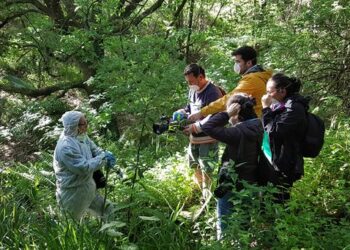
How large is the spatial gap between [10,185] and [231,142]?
351cm

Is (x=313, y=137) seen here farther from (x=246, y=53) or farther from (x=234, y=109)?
(x=246, y=53)

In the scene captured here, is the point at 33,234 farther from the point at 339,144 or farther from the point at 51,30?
the point at 51,30

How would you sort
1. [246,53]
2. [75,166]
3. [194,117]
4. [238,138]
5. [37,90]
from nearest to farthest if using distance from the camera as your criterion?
[238,138] < [75,166] < [246,53] < [194,117] < [37,90]

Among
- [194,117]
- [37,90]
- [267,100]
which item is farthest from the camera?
[37,90]

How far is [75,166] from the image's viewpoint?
3.80 m

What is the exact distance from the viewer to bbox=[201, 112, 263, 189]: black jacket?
324 centimetres

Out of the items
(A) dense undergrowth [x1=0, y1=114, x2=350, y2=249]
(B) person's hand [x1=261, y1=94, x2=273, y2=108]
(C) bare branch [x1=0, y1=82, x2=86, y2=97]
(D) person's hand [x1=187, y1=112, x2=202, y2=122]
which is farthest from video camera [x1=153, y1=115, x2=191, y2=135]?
(C) bare branch [x1=0, y1=82, x2=86, y2=97]

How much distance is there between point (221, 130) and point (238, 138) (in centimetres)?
15

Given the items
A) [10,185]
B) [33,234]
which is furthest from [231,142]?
[10,185]

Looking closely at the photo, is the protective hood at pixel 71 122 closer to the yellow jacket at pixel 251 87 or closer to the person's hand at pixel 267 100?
the yellow jacket at pixel 251 87

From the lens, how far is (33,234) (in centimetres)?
323

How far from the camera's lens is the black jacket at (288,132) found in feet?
10.7

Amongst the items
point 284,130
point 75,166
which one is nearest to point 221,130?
point 284,130

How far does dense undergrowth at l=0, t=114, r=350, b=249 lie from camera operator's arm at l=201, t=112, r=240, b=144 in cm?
51
